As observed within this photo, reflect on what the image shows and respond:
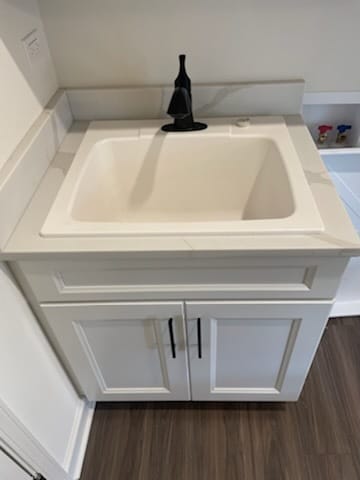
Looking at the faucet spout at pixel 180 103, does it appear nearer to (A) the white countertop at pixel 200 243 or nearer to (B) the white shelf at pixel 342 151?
(A) the white countertop at pixel 200 243

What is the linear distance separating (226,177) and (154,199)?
24 cm

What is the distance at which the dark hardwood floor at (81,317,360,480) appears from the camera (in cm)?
124

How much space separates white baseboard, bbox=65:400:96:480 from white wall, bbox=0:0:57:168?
92cm

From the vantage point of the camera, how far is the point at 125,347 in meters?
1.07

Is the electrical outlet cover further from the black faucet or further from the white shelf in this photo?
the white shelf

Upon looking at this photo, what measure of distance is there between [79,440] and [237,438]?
55cm

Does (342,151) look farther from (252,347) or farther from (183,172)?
(252,347)

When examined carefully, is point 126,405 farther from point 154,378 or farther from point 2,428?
point 2,428

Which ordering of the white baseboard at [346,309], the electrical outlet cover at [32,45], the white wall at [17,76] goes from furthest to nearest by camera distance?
1. the white baseboard at [346,309]
2. the electrical outlet cover at [32,45]
3. the white wall at [17,76]

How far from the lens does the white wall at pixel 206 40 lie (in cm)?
104

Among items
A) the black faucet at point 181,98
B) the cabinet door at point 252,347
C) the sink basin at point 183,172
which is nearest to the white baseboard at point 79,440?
the cabinet door at point 252,347

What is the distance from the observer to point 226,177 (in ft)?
3.82

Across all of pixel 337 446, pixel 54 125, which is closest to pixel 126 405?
pixel 337 446

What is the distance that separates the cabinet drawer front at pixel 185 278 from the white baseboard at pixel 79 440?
0.60 m
